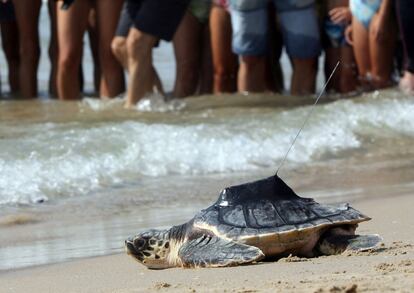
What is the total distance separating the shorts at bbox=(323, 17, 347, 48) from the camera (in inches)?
382

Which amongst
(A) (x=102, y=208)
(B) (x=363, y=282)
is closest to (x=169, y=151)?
(A) (x=102, y=208)

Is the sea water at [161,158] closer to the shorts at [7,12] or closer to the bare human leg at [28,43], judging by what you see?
the bare human leg at [28,43]

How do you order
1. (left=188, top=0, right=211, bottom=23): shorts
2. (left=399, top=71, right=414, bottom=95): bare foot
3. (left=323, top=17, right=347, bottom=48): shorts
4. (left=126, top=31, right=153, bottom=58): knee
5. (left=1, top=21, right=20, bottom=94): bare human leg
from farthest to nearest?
1. (left=1, top=21, right=20, bottom=94): bare human leg
2. (left=188, top=0, right=211, bottom=23): shorts
3. (left=323, top=17, right=347, bottom=48): shorts
4. (left=399, top=71, right=414, bottom=95): bare foot
5. (left=126, top=31, right=153, bottom=58): knee

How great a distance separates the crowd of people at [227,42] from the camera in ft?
29.6

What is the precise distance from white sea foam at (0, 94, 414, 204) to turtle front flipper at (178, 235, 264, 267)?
6.70 feet

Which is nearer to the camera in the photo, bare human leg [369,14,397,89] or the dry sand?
the dry sand

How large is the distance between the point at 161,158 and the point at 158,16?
1.72m

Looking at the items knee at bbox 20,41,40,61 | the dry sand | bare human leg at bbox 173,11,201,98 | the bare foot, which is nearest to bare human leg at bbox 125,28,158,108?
bare human leg at bbox 173,11,201,98

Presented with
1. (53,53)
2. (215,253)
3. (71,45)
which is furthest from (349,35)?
(215,253)

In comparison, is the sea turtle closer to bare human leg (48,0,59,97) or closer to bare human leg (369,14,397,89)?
bare human leg (369,14,397,89)

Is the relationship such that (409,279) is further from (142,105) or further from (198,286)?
(142,105)

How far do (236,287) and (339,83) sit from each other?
6305 millimetres

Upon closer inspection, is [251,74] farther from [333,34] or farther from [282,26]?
[333,34]

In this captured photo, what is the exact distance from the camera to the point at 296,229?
14.0 feet
